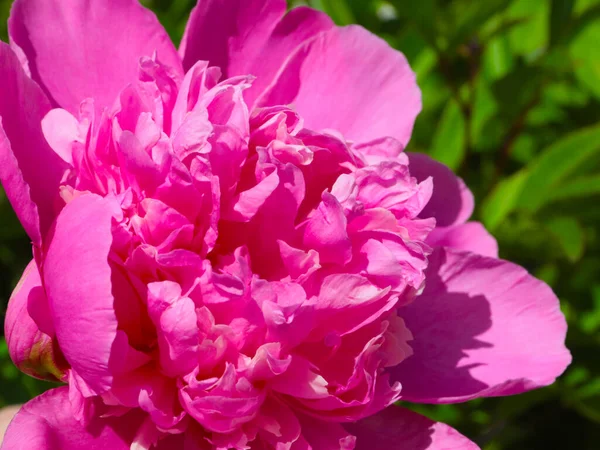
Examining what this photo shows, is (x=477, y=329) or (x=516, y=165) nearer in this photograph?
(x=477, y=329)

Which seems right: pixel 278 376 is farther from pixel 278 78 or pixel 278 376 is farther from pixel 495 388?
pixel 278 78

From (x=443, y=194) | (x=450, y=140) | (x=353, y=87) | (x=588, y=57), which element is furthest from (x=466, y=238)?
(x=588, y=57)

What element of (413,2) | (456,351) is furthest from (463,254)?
(413,2)

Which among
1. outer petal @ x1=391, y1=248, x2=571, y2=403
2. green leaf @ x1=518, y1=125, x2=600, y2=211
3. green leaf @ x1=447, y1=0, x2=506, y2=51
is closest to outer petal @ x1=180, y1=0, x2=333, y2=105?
outer petal @ x1=391, y1=248, x2=571, y2=403

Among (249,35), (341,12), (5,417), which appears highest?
(249,35)

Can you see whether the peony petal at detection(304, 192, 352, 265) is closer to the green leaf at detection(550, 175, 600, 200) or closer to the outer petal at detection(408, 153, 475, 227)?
the outer petal at detection(408, 153, 475, 227)

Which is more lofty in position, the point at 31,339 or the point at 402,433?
the point at 31,339

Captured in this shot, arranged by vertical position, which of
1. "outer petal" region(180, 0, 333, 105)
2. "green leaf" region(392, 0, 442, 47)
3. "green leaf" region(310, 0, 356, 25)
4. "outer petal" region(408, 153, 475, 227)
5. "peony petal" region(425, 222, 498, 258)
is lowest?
"peony petal" region(425, 222, 498, 258)

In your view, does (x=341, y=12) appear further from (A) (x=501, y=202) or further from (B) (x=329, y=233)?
(B) (x=329, y=233)
